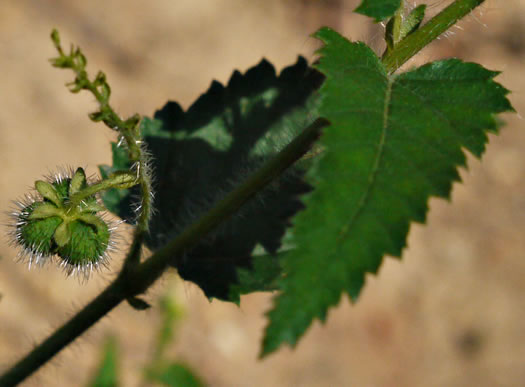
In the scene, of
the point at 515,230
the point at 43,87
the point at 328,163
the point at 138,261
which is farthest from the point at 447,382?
the point at 328,163

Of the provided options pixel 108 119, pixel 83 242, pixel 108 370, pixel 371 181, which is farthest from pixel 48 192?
pixel 108 370

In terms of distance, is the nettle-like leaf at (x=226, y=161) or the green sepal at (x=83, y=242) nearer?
the green sepal at (x=83, y=242)

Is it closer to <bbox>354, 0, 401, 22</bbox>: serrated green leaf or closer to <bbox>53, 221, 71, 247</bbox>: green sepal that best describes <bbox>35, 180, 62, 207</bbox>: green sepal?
<bbox>53, 221, 71, 247</bbox>: green sepal

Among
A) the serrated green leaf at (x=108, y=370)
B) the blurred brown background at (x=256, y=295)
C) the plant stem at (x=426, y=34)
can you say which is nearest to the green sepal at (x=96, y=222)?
the plant stem at (x=426, y=34)

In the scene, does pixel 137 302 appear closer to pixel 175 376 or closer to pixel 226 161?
pixel 226 161

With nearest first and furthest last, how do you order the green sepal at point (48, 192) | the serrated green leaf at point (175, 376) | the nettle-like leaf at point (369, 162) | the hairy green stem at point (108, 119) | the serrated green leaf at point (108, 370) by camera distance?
the nettle-like leaf at point (369, 162), the hairy green stem at point (108, 119), the green sepal at point (48, 192), the serrated green leaf at point (108, 370), the serrated green leaf at point (175, 376)

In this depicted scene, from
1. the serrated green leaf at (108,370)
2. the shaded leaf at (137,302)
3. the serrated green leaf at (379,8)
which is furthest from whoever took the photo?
the serrated green leaf at (108,370)

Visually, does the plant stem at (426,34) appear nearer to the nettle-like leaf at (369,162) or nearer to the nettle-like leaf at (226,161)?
the nettle-like leaf at (369,162)
